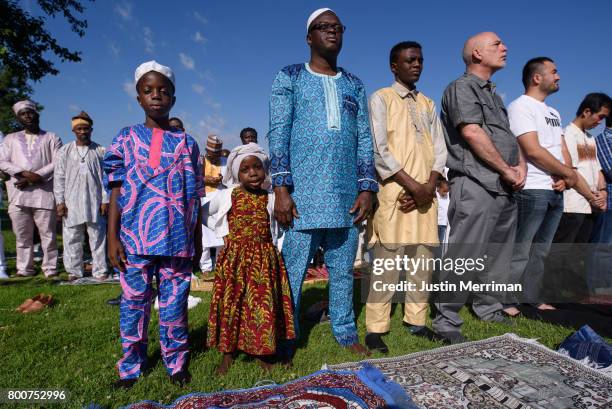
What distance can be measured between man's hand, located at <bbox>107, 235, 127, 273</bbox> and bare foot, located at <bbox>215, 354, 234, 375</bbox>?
0.94 meters

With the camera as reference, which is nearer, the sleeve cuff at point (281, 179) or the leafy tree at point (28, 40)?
the sleeve cuff at point (281, 179)

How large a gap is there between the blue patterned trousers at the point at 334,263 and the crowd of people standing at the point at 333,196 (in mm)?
11

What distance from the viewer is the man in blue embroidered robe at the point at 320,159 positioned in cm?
272

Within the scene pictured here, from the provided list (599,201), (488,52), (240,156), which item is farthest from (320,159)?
(599,201)

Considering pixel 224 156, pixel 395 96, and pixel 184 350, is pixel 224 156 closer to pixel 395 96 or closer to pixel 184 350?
pixel 395 96

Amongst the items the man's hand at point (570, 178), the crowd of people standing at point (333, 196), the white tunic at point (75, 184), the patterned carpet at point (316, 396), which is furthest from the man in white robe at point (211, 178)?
the man's hand at point (570, 178)

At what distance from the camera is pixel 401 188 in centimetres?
311

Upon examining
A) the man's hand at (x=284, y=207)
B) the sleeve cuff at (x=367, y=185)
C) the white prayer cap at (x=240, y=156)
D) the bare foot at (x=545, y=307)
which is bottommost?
the bare foot at (x=545, y=307)

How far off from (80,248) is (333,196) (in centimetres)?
495

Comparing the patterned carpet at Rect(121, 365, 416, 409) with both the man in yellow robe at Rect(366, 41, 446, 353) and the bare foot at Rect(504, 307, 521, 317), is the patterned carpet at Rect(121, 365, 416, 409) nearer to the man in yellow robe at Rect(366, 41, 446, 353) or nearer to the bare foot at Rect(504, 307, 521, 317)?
the man in yellow robe at Rect(366, 41, 446, 353)

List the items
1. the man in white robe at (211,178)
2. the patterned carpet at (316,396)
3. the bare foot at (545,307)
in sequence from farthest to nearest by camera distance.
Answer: the man in white robe at (211,178) → the bare foot at (545,307) → the patterned carpet at (316,396)

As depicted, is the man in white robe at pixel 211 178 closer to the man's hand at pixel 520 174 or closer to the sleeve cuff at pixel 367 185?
the sleeve cuff at pixel 367 185

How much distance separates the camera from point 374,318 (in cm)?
316

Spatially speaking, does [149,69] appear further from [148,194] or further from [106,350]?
[106,350]
